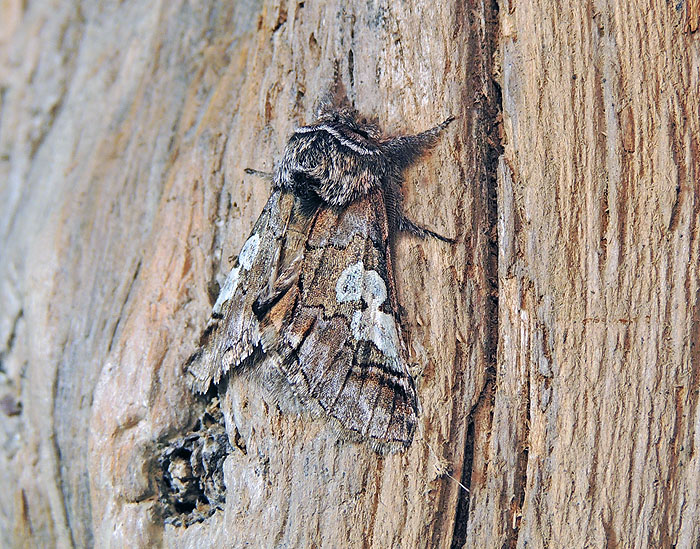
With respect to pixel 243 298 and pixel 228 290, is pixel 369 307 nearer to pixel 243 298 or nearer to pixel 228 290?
pixel 243 298

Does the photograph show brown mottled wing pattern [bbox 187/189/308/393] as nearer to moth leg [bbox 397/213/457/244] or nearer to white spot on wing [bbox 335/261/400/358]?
white spot on wing [bbox 335/261/400/358]

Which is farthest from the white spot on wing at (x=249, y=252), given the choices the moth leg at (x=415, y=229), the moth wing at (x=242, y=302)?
the moth leg at (x=415, y=229)

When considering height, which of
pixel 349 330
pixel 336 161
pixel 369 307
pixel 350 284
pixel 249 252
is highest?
pixel 336 161

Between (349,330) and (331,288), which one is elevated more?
(331,288)

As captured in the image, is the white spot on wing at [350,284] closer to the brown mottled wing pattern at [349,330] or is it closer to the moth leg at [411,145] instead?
the brown mottled wing pattern at [349,330]

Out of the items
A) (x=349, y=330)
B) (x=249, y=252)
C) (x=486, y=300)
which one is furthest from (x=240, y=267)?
(x=486, y=300)

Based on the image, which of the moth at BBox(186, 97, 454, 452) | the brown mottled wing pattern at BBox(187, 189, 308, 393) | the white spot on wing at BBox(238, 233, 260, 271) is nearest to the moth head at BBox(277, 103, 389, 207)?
the moth at BBox(186, 97, 454, 452)
